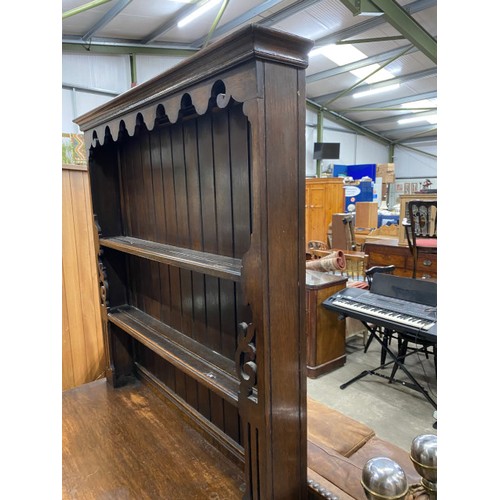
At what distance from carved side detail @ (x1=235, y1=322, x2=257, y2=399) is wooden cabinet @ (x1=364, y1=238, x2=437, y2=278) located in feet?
12.4

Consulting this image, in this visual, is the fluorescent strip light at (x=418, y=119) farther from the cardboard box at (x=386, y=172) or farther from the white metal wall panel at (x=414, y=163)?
the cardboard box at (x=386, y=172)

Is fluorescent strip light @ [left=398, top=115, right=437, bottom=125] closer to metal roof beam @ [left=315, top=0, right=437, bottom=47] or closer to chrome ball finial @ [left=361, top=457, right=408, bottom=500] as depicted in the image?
metal roof beam @ [left=315, top=0, right=437, bottom=47]

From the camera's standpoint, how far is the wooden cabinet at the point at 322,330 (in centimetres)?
348

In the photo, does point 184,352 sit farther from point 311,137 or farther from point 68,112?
point 311,137

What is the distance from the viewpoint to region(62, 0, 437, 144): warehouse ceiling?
18.1 feet

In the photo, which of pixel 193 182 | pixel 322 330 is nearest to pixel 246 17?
pixel 322 330

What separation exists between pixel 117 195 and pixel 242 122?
3.31 feet

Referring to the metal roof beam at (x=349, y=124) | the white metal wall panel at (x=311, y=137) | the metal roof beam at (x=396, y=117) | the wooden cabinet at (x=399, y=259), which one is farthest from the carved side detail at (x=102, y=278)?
the metal roof beam at (x=396, y=117)

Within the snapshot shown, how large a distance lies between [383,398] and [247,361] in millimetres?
2715

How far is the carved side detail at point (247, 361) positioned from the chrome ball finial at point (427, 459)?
15.5 inches

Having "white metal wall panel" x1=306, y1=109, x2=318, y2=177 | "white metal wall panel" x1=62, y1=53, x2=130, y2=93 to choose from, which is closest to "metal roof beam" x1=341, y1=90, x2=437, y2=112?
"white metal wall panel" x1=306, y1=109, x2=318, y2=177

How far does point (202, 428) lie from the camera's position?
1526 millimetres

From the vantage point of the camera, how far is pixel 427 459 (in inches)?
31.1
